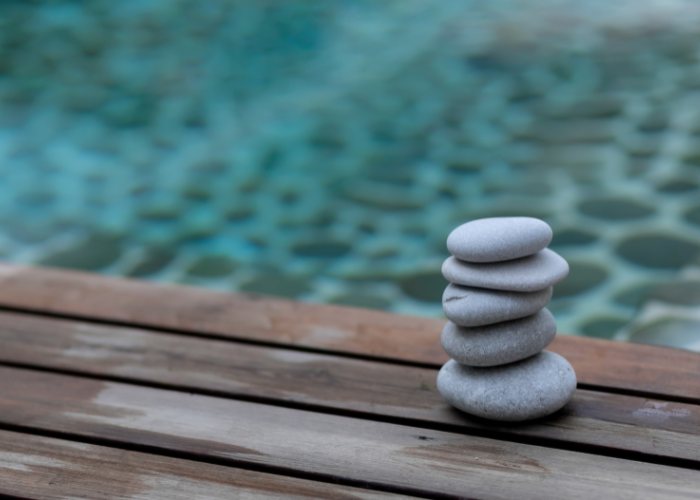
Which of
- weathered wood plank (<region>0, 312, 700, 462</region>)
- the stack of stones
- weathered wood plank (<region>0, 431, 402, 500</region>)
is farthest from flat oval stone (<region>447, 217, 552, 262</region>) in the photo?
weathered wood plank (<region>0, 431, 402, 500</region>)

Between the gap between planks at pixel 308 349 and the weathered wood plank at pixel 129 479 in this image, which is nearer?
the weathered wood plank at pixel 129 479

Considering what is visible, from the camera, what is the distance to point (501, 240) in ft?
3.93

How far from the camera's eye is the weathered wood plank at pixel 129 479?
3.65 feet

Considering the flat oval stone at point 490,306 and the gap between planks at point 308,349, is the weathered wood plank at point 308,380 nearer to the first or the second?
the gap between planks at point 308,349

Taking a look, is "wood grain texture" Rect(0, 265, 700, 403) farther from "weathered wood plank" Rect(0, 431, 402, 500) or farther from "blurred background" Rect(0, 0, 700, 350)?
"blurred background" Rect(0, 0, 700, 350)

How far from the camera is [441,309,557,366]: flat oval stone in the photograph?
123 centimetres

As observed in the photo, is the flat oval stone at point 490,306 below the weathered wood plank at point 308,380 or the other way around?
the other way around

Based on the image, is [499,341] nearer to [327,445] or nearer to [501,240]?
[501,240]

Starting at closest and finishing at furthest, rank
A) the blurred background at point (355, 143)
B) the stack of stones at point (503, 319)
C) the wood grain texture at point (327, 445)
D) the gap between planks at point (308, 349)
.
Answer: the wood grain texture at point (327, 445) → the stack of stones at point (503, 319) → the gap between planks at point (308, 349) → the blurred background at point (355, 143)

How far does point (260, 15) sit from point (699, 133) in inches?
142

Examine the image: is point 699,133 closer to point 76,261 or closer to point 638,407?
point 638,407

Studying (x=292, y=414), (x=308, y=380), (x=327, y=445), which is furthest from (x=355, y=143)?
(x=327, y=445)

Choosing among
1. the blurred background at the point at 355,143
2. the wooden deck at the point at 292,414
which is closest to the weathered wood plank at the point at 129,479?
the wooden deck at the point at 292,414

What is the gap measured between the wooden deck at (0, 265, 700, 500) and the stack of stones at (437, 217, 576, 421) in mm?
63
